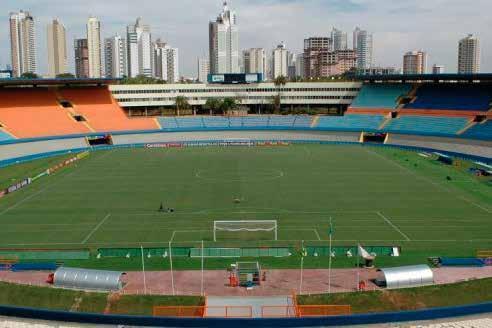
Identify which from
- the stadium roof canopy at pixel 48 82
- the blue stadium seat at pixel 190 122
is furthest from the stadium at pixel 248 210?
the stadium roof canopy at pixel 48 82

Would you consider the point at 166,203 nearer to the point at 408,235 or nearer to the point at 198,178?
the point at 198,178

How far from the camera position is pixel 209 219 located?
3578cm

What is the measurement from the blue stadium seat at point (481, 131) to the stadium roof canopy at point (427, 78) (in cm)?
849

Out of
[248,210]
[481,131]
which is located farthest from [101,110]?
[481,131]

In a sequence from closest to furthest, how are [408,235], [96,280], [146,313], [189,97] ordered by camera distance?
[146,313] → [96,280] → [408,235] → [189,97]

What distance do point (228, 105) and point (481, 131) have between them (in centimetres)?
4519

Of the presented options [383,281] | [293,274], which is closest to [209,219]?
[293,274]

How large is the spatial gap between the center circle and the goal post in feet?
52.8

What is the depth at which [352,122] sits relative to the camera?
85.4 meters

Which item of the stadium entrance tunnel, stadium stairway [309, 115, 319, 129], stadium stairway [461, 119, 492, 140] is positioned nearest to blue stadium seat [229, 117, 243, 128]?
stadium stairway [309, 115, 319, 129]

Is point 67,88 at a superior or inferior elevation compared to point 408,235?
superior

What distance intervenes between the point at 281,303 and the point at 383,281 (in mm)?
5539

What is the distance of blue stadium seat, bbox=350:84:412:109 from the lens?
88125mm

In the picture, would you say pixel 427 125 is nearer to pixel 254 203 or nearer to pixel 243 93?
pixel 243 93
